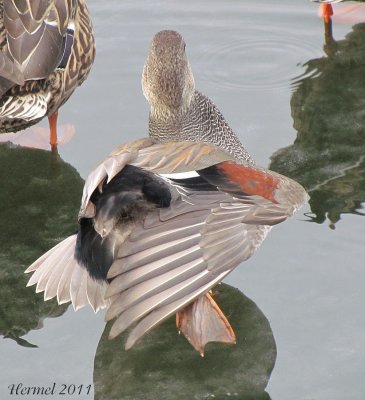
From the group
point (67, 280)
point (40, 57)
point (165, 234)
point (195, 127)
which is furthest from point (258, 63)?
point (165, 234)

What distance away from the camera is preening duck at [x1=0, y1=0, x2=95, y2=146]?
5.35 metres

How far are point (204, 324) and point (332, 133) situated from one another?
1939 millimetres

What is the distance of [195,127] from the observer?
5371 mm

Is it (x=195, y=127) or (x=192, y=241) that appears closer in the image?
(x=192, y=241)

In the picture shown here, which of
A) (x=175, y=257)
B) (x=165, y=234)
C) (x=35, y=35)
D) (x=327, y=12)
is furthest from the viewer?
(x=327, y=12)

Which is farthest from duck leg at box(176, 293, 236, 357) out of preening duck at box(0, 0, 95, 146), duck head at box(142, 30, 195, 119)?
preening duck at box(0, 0, 95, 146)

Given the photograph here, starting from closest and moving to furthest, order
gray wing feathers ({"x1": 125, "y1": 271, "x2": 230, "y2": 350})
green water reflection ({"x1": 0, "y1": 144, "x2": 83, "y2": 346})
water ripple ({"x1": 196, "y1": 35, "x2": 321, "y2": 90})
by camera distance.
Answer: gray wing feathers ({"x1": 125, "y1": 271, "x2": 230, "y2": 350}) → green water reflection ({"x1": 0, "y1": 144, "x2": 83, "y2": 346}) → water ripple ({"x1": 196, "y1": 35, "x2": 321, "y2": 90})

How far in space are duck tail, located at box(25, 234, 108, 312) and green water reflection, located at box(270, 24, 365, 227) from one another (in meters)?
1.29

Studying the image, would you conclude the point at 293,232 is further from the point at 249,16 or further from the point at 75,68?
the point at 249,16

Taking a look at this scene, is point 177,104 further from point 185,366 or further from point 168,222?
point 185,366

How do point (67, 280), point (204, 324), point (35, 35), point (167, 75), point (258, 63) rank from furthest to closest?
point (258, 63)
point (35, 35)
point (167, 75)
point (67, 280)
point (204, 324)

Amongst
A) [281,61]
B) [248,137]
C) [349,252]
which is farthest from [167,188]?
[281,61]

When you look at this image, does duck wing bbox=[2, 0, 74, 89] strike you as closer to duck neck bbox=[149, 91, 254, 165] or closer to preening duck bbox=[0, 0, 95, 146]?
preening duck bbox=[0, 0, 95, 146]

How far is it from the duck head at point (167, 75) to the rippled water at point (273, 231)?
66cm
